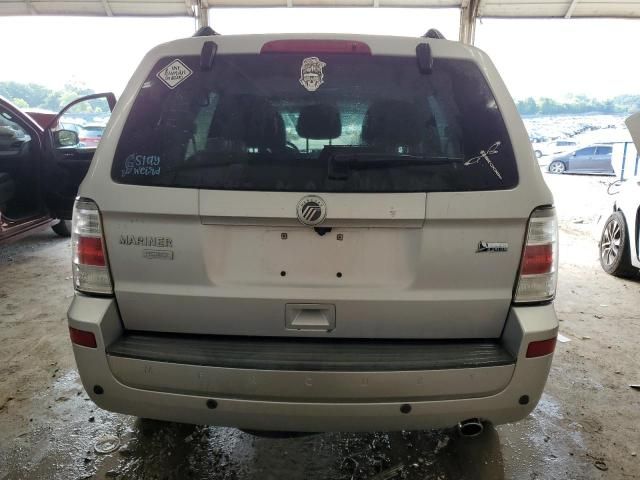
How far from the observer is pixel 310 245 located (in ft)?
5.71

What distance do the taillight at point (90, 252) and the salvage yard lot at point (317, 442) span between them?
1.04m

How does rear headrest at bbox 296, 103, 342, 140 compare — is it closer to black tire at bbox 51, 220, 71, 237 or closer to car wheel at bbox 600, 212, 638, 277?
car wheel at bbox 600, 212, 638, 277

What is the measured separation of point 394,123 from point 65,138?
4.67 meters

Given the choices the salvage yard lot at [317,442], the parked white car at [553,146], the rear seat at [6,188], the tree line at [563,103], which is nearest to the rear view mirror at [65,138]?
the rear seat at [6,188]

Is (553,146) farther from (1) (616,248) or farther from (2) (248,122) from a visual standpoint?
(2) (248,122)

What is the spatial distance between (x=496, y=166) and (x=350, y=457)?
5.25ft

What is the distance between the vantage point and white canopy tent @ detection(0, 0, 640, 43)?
8.79 metres

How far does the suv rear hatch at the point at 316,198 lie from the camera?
1.71 meters

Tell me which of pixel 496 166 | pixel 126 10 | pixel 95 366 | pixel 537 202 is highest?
pixel 126 10

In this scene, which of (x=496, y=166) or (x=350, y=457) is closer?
(x=496, y=166)

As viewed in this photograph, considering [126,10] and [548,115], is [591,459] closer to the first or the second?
[126,10]

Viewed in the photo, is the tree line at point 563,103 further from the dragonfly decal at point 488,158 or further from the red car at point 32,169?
the dragonfly decal at point 488,158

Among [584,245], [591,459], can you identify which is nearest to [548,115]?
[584,245]

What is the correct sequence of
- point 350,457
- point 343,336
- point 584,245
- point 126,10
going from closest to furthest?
point 343,336, point 350,457, point 584,245, point 126,10
